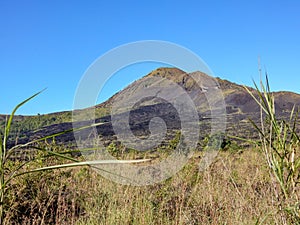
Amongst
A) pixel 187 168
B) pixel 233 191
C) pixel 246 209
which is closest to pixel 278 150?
pixel 246 209

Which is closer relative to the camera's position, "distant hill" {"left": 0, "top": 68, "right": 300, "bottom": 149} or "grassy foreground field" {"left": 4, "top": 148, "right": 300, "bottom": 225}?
"grassy foreground field" {"left": 4, "top": 148, "right": 300, "bottom": 225}

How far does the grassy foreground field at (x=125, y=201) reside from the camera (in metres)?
3.38

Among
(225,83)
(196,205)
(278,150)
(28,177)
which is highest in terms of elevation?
(225,83)

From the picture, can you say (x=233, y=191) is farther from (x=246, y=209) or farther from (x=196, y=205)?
(x=246, y=209)

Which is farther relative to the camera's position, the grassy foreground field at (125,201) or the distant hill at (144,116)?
the distant hill at (144,116)

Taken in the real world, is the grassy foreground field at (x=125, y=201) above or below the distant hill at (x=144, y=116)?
below

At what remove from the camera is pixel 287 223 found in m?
1.61

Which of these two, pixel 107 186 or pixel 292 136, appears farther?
pixel 107 186

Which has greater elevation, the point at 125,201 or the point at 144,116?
the point at 144,116

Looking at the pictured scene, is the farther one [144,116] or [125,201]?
[144,116]

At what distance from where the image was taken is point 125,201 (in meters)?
3.99

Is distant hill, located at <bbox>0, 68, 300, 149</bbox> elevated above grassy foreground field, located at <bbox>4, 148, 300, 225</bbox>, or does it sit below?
above

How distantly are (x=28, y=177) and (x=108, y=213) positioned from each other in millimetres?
1357

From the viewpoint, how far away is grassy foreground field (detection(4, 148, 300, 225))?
3.38 m
